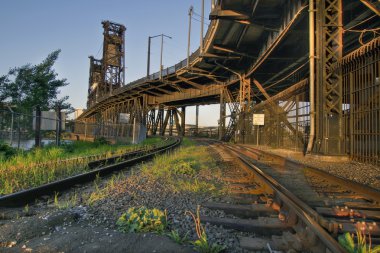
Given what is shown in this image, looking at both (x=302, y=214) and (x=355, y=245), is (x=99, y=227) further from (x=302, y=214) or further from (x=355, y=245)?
(x=355, y=245)

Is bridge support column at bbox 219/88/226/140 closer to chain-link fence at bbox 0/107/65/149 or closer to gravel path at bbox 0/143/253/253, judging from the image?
chain-link fence at bbox 0/107/65/149

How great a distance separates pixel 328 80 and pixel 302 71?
13.9 meters

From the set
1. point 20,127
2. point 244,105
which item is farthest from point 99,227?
point 244,105

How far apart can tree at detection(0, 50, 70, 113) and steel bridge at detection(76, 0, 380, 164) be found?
5.63 meters

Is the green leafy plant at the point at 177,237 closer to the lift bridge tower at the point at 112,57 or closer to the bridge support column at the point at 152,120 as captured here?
the bridge support column at the point at 152,120

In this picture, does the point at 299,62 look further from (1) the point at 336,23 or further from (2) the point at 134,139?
(2) the point at 134,139

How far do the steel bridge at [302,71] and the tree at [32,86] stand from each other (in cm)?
563

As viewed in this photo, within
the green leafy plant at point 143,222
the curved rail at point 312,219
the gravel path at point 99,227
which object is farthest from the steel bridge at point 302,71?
the green leafy plant at point 143,222

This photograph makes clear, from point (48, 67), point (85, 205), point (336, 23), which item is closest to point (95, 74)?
point (48, 67)

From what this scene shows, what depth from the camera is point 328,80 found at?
42.4ft

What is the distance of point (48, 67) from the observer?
3666 cm

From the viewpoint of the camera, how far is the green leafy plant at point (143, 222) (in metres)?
3.33

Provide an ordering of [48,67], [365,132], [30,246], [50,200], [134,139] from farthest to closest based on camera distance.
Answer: [48,67] → [134,139] → [365,132] → [50,200] → [30,246]

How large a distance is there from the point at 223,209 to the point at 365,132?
828 centimetres
